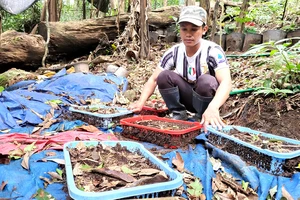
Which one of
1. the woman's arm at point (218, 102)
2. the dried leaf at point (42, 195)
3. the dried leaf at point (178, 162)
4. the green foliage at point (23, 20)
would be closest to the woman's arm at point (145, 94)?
the woman's arm at point (218, 102)

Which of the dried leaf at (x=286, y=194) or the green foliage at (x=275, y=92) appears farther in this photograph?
the green foliage at (x=275, y=92)

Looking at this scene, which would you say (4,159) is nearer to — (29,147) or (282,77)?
(29,147)

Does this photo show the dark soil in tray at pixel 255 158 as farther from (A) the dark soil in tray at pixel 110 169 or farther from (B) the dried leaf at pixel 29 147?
(B) the dried leaf at pixel 29 147

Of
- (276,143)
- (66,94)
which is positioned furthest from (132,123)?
(66,94)

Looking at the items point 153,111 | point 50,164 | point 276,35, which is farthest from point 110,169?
point 276,35

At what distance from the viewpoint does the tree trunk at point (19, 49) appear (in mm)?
5141

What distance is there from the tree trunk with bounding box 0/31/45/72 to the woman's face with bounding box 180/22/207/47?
373 cm

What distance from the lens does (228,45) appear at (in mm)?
5438

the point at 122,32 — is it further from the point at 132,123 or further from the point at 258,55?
the point at 132,123

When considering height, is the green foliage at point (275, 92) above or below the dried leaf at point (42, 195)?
above

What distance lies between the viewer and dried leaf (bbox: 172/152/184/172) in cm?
183

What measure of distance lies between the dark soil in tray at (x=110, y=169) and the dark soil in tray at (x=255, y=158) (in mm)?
687

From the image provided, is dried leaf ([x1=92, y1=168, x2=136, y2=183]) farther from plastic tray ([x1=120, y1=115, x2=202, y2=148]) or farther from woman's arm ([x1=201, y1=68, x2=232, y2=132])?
plastic tray ([x1=120, y1=115, x2=202, y2=148])

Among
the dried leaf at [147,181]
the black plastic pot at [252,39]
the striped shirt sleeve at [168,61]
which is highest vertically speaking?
the black plastic pot at [252,39]
